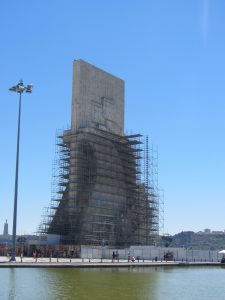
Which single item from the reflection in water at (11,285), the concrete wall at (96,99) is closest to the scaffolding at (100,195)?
the concrete wall at (96,99)

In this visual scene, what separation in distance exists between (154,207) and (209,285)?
57.5 m

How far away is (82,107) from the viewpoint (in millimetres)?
81125

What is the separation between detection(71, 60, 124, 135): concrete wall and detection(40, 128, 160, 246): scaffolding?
208 centimetres

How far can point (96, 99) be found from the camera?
84.2m

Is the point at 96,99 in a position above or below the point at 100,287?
above

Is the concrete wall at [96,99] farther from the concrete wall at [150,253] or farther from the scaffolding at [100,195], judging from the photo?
the concrete wall at [150,253]

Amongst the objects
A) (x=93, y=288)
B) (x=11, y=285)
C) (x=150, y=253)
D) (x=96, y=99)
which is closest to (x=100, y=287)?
(x=93, y=288)

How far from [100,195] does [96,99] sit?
51.4 ft

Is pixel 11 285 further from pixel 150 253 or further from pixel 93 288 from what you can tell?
pixel 150 253

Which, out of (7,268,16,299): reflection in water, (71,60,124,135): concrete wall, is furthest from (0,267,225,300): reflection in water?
(71,60,124,135): concrete wall

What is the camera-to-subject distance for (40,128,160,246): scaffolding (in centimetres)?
7712

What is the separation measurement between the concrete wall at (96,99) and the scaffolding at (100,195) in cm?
208

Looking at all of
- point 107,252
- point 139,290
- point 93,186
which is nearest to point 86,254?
point 107,252

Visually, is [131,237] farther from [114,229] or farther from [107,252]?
[107,252]
